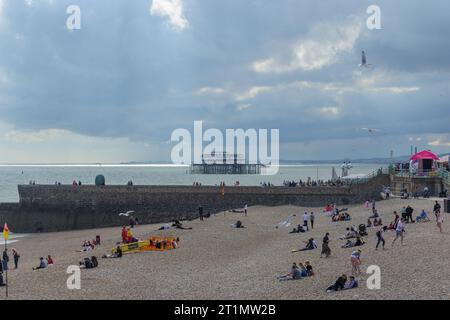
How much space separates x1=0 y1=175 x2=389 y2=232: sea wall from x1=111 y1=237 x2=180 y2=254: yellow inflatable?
15.3 metres

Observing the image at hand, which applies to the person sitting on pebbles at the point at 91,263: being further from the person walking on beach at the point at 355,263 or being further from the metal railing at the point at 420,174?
the metal railing at the point at 420,174

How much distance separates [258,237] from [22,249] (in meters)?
14.1

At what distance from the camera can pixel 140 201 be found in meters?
42.5

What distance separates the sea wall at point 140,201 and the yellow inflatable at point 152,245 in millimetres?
15314

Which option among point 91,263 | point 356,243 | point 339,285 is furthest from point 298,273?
point 91,263

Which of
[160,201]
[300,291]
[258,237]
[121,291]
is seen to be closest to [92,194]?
[160,201]

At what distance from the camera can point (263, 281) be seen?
17359 millimetres

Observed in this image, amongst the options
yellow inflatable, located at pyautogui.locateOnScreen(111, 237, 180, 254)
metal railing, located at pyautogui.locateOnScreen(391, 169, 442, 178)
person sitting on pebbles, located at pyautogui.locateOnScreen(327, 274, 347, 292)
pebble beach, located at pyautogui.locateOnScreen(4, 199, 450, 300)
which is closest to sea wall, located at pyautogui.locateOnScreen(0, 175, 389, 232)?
metal railing, located at pyautogui.locateOnScreen(391, 169, 442, 178)

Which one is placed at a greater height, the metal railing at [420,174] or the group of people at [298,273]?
the metal railing at [420,174]

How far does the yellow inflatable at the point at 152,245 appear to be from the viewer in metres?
24.1

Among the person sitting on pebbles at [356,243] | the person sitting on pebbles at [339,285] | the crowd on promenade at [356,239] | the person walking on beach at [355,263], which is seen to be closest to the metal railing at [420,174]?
the crowd on promenade at [356,239]

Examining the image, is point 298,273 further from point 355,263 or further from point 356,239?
point 356,239

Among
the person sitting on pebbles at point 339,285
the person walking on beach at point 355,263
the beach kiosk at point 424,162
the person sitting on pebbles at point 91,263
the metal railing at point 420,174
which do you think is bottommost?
the person sitting on pebbles at point 91,263
